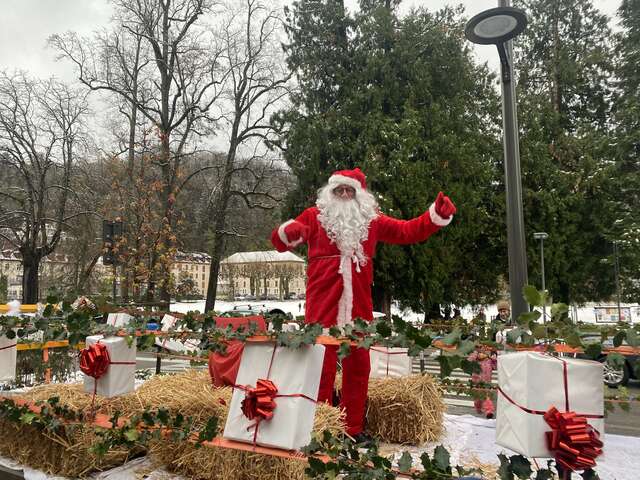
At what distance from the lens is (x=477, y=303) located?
1802 cm

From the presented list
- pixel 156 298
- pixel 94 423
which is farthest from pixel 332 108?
pixel 94 423

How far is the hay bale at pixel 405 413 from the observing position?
377cm

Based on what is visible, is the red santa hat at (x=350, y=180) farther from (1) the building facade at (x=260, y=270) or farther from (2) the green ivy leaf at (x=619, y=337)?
(1) the building facade at (x=260, y=270)

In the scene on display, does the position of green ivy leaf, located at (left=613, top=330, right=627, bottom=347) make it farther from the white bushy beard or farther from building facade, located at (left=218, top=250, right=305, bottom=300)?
building facade, located at (left=218, top=250, right=305, bottom=300)

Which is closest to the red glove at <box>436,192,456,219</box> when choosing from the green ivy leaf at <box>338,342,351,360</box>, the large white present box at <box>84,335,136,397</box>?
the green ivy leaf at <box>338,342,351,360</box>

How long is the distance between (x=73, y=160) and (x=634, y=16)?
19.2 metres

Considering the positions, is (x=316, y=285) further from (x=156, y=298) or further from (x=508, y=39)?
(x=156, y=298)

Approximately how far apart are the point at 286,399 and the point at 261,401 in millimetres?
111

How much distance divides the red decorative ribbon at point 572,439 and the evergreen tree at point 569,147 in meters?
16.2

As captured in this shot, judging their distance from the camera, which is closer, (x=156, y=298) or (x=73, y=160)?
(x=156, y=298)

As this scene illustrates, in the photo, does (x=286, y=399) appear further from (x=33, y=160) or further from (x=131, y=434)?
(x=33, y=160)

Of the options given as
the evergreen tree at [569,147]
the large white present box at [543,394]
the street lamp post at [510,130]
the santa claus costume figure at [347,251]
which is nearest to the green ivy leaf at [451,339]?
the large white present box at [543,394]

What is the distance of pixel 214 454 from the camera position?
8.59 feet

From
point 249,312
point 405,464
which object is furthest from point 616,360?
point 249,312
